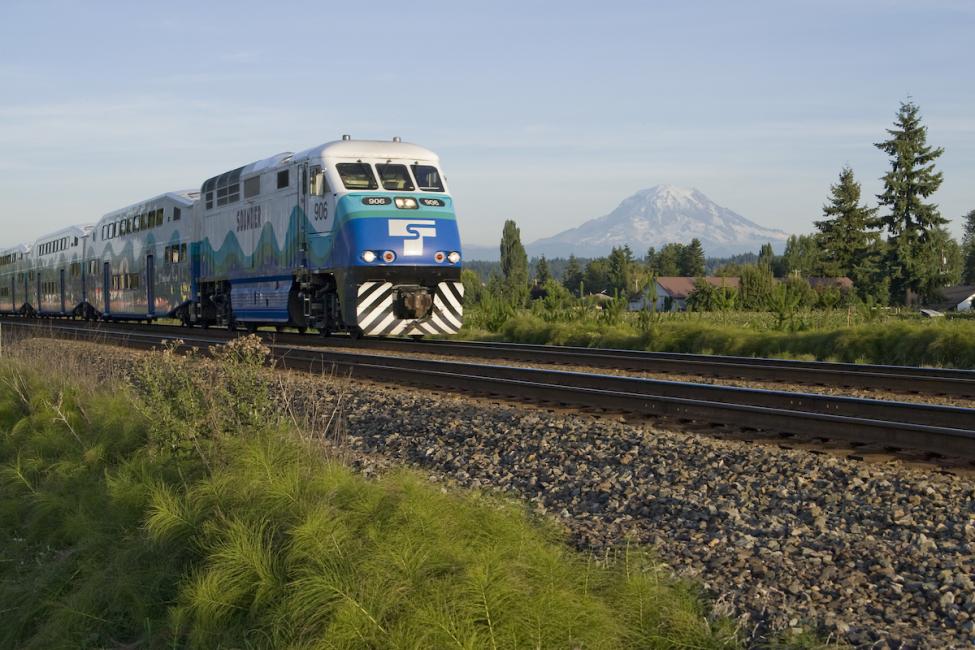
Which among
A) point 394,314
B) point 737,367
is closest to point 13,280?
point 394,314

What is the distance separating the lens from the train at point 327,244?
17.6 m

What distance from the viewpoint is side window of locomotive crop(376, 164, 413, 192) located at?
59.9 feet

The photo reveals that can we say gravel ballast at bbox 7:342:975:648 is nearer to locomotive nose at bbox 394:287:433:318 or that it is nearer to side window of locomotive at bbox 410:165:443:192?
locomotive nose at bbox 394:287:433:318

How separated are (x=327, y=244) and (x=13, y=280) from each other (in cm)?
3373

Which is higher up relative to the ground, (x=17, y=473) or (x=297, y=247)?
(x=297, y=247)

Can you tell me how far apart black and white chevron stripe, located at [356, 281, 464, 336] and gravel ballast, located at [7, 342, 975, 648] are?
24.9 ft

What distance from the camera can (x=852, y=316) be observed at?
23.7 m

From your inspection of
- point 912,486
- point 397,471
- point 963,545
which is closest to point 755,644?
point 963,545

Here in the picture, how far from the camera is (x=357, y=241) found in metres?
17.3

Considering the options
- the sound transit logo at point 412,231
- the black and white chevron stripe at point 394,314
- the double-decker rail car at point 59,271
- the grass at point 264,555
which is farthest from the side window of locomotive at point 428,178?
the double-decker rail car at point 59,271

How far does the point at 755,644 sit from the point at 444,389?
811cm

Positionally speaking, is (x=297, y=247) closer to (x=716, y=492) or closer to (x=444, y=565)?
(x=716, y=492)

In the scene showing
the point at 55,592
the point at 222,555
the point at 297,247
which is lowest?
the point at 55,592

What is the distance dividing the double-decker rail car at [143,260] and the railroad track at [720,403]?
1187 centimetres
